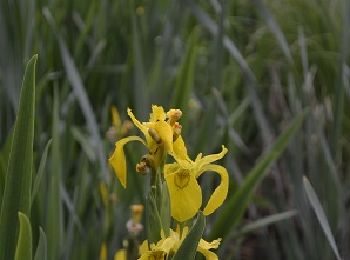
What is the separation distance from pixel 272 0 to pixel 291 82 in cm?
108

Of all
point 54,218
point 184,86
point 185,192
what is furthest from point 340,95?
point 185,192

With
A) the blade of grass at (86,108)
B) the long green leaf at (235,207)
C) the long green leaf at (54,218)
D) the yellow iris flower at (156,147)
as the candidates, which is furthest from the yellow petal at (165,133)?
the blade of grass at (86,108)

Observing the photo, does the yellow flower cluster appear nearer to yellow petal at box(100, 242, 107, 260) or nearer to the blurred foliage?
the blurred foliage

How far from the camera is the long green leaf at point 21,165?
73 centimetres

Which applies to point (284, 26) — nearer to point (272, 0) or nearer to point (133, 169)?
point (272, 0)

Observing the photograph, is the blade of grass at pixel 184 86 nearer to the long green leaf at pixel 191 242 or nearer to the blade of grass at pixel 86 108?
the blade of grass at pixel 86 108

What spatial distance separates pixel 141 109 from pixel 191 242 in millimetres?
766

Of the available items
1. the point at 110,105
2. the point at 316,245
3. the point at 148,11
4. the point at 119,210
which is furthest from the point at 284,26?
the point at 119,210

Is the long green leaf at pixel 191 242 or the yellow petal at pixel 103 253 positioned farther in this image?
the yellow petal at pixel 103 253

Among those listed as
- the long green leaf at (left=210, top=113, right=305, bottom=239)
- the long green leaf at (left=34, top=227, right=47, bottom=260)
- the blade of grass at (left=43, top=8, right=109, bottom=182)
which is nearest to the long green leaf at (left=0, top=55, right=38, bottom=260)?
the long green leaf at (left=34, top=227, right=47, bottom=260)

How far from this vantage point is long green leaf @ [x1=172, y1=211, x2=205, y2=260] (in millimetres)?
659

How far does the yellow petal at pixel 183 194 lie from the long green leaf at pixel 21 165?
0.48ft

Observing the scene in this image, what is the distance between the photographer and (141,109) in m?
1.42

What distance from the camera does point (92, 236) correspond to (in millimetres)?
1238
